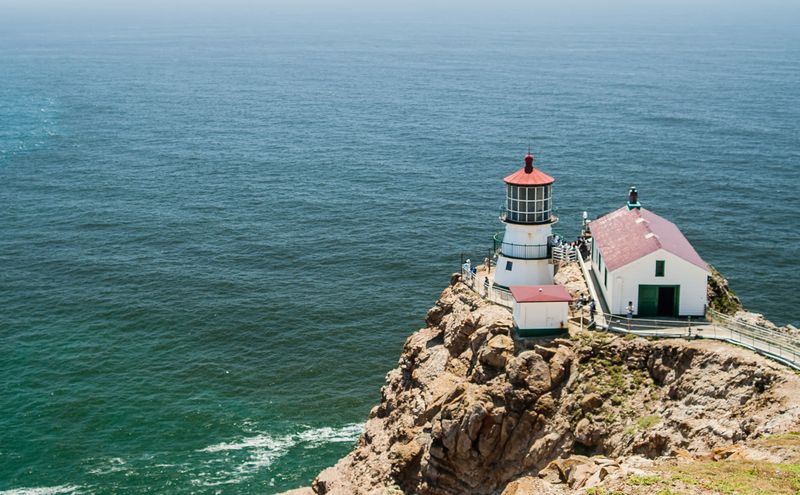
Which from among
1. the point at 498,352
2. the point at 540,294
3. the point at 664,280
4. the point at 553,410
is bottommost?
the point at 553,410

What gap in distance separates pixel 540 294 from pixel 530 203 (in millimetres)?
8356

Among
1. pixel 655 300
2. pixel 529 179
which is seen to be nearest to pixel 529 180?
pixel 529 179

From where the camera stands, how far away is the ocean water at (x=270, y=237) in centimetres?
6047

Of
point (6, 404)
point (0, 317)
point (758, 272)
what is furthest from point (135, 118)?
point (758, 272)

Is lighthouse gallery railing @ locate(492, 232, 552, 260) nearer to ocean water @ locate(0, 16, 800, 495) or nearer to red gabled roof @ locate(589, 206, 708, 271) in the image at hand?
red gabled roof @ locate(589, 206, 708, 271)

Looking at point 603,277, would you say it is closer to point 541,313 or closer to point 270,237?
point 541,313

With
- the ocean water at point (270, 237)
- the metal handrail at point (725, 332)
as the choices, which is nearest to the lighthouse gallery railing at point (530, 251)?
the metal handrail at point (725, 332)

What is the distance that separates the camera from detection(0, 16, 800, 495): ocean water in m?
60.5

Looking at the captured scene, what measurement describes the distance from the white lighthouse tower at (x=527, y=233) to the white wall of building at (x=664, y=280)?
6.86 metres

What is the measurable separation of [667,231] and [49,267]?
58.7 metres

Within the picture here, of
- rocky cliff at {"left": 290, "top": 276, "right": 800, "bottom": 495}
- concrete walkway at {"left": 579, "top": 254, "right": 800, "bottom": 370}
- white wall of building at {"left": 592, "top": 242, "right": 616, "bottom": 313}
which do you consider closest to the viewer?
rocky cliff at {"left": 290, "top": 276, "right": 800, "bottom": 495}

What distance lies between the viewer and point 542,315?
4603cm

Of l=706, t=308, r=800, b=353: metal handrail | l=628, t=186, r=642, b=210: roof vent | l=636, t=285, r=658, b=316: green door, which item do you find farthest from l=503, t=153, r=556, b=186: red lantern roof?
l=706, t=308, r=800, b=353: metal handrail

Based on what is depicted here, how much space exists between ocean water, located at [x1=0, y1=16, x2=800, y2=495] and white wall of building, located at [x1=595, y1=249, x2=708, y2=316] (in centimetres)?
2144
